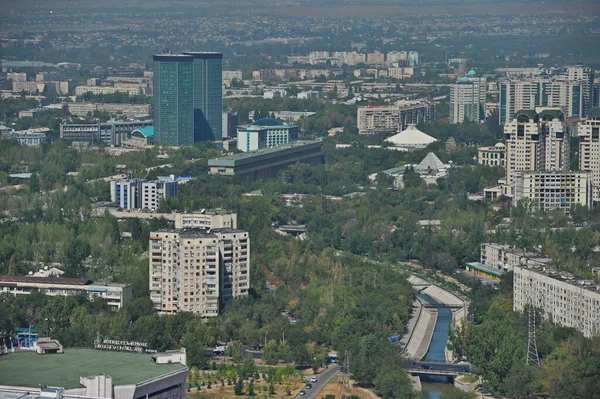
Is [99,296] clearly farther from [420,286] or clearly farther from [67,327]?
[420,286]

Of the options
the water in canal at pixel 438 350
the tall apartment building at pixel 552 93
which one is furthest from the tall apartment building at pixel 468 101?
the water in canal at pixel 438 350

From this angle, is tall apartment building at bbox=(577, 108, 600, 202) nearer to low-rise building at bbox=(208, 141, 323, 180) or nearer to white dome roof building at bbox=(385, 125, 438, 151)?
low-rise building at bbox=(208, 141, 323, 180)

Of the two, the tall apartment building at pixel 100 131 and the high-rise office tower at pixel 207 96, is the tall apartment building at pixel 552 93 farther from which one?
the tall apartment building at pixel 100 131

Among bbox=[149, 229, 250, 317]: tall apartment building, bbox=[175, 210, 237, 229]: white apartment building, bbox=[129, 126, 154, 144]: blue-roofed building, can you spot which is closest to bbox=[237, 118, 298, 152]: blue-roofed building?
bbox=[129, 126, 154, 144]: blue-roofed building

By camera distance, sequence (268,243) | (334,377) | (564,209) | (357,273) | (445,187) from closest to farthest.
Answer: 1. (334,377)
2. (357,273)
3. (268,243)
4. (564,209)
5. (445,187)

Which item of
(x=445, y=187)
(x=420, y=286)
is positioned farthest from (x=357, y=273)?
(x=445, y=187)
